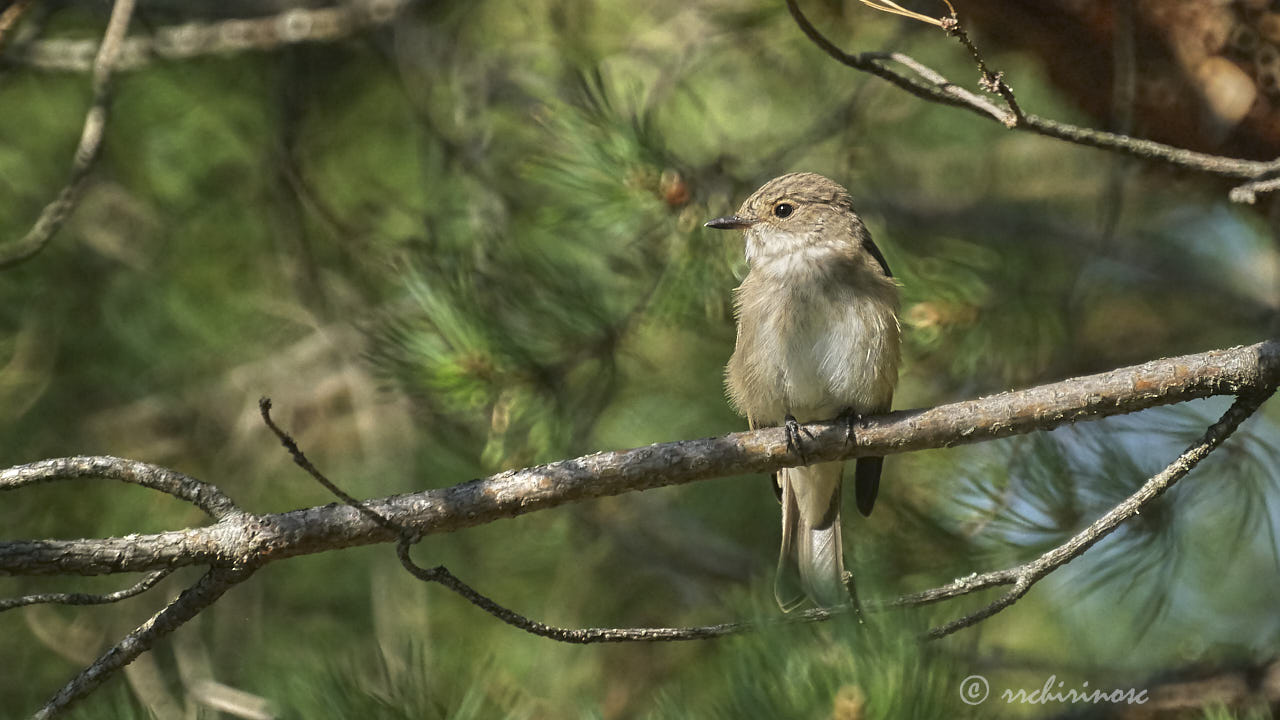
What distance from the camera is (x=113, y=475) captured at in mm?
2211

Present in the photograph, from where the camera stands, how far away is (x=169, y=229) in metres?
5.01

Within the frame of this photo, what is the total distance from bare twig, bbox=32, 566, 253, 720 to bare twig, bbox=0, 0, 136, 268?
5.56 feet

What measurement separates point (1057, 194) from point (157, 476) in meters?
3.46

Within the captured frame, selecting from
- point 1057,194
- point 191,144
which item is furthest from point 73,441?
point 1057,194

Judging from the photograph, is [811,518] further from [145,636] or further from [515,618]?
[145,636]

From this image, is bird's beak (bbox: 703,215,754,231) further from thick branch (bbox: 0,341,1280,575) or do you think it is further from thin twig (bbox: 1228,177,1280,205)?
thin twig (bbox: 1228,177,1280,205)

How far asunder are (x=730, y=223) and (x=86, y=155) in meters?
1.85

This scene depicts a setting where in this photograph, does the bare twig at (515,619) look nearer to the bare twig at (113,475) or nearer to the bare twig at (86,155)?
the bare twig at (113,475)

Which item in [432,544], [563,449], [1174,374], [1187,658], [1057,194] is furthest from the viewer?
[432,544]

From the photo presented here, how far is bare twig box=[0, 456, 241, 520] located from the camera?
2174mm

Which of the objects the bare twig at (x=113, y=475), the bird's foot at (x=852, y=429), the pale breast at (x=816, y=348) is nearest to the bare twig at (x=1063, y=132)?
the bird's foot at (x=852, y=429)

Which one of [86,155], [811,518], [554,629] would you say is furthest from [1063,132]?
[86,155]

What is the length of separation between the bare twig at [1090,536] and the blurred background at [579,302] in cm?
65

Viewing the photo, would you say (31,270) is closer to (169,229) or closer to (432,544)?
(169,229)
